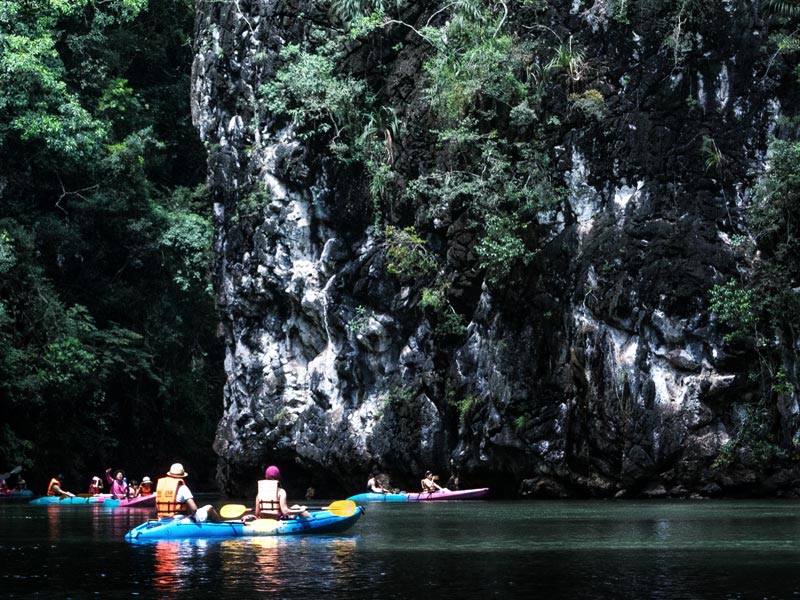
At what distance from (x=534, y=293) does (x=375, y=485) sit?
233 inches

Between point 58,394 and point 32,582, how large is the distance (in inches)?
832

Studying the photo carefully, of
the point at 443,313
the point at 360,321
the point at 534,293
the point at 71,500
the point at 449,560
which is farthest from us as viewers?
the point at 360,321

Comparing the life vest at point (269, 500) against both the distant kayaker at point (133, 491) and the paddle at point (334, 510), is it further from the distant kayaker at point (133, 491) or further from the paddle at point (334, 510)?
the distant kayaker at point (133, 491)

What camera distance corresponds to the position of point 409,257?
28141 mm

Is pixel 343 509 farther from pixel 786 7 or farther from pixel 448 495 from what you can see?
pixel 786 7

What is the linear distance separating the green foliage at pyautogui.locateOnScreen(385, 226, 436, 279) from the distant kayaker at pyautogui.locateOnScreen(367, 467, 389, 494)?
184 inches

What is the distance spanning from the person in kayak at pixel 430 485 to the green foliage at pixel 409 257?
464 centimetres

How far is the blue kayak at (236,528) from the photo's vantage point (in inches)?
589

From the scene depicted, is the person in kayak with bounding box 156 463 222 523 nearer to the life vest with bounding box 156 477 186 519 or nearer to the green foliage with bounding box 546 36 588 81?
the life vest with bounding box 156 477 186 519

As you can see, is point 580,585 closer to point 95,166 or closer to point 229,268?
point 229,268

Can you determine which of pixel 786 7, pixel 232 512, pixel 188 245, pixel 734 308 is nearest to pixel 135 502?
pixel 188 245

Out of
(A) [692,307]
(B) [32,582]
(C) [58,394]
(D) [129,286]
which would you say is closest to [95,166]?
(D) [129,286]

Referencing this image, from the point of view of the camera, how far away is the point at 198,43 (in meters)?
32.6

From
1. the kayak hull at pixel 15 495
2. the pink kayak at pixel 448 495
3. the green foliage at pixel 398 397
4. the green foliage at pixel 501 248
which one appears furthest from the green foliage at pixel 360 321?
the kayak hull at pixel 15 495
